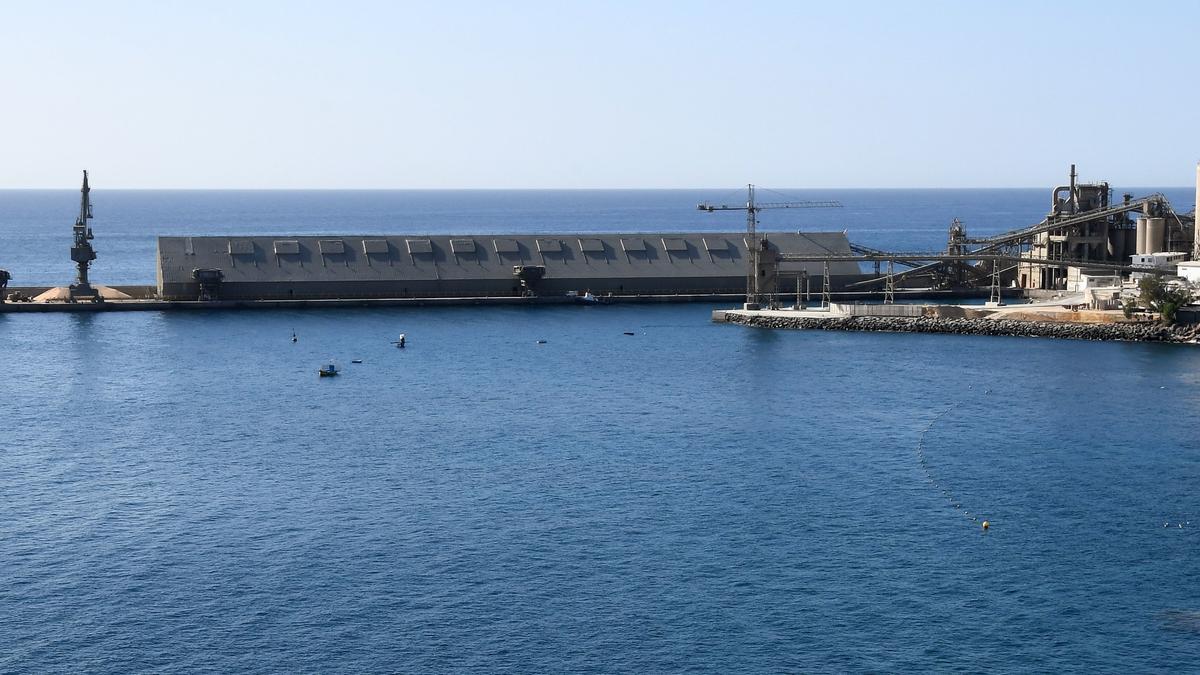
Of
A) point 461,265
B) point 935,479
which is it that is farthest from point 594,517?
point 461,265

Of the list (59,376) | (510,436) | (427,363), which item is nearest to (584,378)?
(427,363)

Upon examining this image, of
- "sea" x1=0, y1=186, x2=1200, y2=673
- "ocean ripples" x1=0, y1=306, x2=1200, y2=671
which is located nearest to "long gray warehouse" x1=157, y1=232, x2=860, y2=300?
"sea" x1=0, y1=186, x2=1200, y2=673

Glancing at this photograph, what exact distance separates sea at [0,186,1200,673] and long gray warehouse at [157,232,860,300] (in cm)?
2972

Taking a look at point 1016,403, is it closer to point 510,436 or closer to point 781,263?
point 510,436

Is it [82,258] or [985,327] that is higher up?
Result: [82,258]

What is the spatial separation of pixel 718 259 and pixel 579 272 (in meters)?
11.9

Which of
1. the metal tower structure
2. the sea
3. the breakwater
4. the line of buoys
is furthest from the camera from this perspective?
the metal tower structure

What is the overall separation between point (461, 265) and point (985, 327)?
4346 centimetres

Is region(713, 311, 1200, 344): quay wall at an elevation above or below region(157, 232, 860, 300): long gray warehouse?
below

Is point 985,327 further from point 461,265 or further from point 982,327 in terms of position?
point 461,265

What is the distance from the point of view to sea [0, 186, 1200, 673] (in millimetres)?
41000

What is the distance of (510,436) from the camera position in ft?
221

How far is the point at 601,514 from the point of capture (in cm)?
5328

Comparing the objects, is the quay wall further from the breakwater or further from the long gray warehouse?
the long gray warehouse
